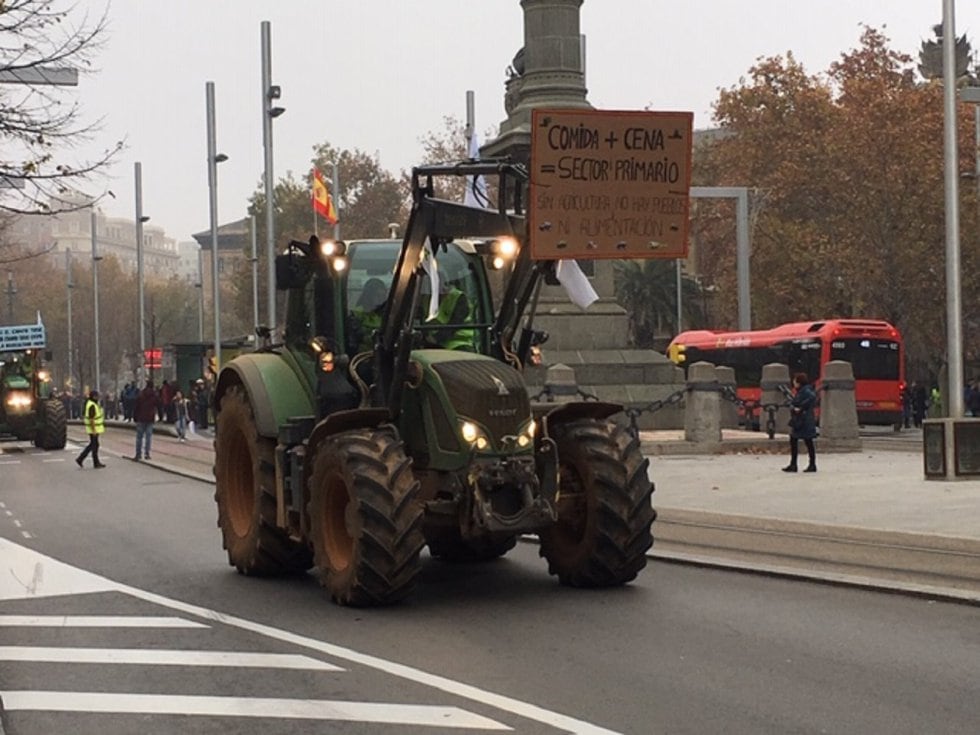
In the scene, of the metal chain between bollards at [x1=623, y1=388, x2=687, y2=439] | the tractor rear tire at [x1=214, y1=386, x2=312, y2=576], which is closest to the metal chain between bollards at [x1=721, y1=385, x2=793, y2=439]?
the metal chain between bollards at [x1=623, y1=388, x2=687, y2=439]

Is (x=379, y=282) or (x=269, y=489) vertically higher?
(x=379, y=282)

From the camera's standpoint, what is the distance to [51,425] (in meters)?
41.3

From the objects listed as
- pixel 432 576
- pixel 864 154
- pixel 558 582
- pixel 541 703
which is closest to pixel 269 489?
pixel 432 576

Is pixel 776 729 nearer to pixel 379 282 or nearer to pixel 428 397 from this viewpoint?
pixel 428 397

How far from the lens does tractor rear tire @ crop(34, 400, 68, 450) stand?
41.3m

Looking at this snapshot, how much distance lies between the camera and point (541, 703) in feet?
25.6

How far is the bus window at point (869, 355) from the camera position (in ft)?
147

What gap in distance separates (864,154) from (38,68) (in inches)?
1498

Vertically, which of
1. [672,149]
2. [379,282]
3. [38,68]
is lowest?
[379,282]

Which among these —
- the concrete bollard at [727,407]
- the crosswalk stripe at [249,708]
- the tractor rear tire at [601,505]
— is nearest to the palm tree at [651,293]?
the concrete bollard at [727,407]

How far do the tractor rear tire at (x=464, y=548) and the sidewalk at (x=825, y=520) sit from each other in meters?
1.46

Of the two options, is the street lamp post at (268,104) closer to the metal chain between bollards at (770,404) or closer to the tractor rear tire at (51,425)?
the tractor rear tire at (51,425)

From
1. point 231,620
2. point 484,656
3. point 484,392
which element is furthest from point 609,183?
point 231,620

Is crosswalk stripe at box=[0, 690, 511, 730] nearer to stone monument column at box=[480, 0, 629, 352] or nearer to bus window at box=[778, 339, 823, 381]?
stone monument column at box=[480, 0, 629, 352]
